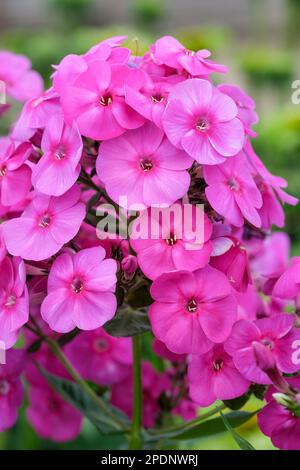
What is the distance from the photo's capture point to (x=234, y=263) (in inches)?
23.8

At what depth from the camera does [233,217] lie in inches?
23.4

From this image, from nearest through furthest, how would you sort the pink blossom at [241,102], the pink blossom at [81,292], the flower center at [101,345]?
the pink blossom at [81,292] → the pink blossom at [241,102] → the flower center at [101,345]

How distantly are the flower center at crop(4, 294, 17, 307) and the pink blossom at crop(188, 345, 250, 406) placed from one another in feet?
0.49

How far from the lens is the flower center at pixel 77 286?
1.90ft

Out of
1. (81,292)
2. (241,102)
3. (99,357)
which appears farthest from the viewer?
(99,357)

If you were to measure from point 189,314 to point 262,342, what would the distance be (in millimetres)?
66

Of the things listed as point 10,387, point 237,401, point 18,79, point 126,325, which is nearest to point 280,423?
point 237,401

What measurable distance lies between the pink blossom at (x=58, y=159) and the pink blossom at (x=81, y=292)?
5 centimetres

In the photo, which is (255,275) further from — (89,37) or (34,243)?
(89,37)

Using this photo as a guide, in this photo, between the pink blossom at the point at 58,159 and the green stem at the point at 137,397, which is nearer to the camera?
the pink blossom at the point at 58,159

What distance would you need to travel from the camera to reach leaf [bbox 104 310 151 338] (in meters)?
0.64

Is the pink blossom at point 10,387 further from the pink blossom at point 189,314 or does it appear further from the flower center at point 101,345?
the pink blossom at point 189,314

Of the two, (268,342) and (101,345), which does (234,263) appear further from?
(101,345)

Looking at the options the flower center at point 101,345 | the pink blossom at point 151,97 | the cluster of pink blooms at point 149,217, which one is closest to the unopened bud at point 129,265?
the cluster of pink blooms at point 149,217
